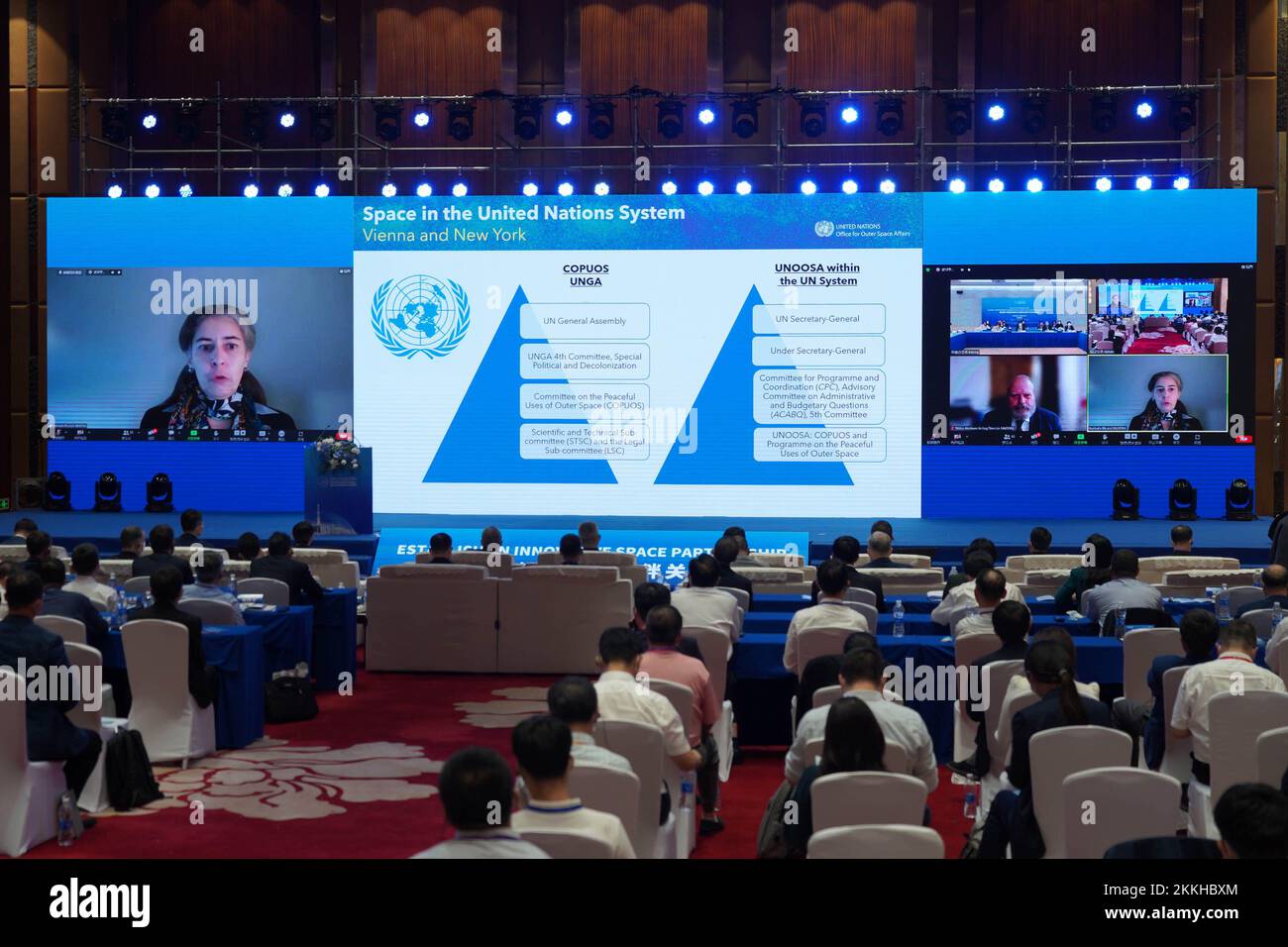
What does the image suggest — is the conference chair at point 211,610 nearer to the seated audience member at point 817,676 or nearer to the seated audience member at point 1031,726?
the seated audience member at point 817,676

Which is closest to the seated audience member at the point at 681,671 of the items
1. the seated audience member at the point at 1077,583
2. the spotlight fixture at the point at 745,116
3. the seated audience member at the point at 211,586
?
the seated audience member at the point at 211,586

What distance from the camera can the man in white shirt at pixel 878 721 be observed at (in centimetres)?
489

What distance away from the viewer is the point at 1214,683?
18.2ft

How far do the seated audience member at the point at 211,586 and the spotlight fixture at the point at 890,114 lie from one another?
10.9 m

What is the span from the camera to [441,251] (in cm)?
1672

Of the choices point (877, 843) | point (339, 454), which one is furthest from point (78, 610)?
point (339, 454)

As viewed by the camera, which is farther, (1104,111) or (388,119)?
(388,119)

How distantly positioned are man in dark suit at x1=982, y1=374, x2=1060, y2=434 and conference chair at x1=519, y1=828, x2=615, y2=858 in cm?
1351

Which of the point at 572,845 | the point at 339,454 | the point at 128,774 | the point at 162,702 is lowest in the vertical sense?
the point at 128,774

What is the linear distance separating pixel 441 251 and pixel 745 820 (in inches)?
443

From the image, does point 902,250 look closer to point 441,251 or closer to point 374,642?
point 441,251

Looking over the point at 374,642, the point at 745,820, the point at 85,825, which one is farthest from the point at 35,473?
the point at 745,820

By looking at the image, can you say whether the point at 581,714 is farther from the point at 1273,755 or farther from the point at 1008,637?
the point at 1008,637

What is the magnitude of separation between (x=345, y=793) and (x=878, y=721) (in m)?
2.95
